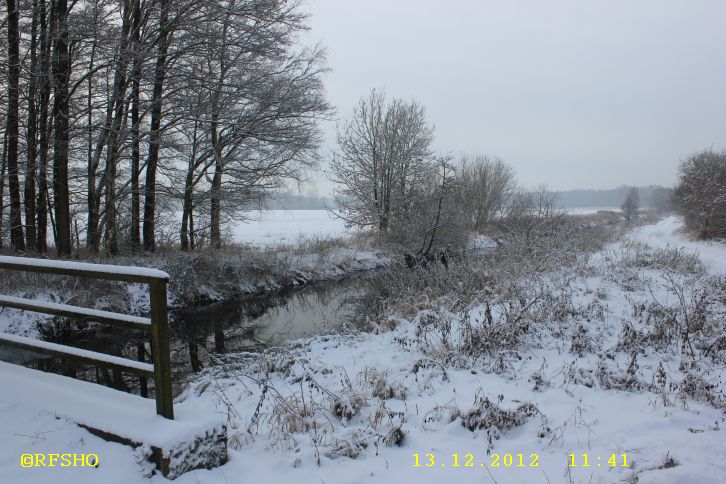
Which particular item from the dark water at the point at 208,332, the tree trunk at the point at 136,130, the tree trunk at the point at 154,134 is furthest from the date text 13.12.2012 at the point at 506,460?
the tree trunk at the point at 136,130

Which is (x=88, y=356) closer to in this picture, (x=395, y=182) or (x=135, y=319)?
(x=135, y=319)

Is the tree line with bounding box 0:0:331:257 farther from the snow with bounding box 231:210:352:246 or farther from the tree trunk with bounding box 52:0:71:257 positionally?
the snow with bounding box 231:210:352:246

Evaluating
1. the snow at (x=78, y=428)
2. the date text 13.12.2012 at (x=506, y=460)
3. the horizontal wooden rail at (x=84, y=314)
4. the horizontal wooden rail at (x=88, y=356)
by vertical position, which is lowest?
the date text 13.12.2012 at (x=506, y=460)

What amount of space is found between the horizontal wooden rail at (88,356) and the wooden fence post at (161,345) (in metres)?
0.11

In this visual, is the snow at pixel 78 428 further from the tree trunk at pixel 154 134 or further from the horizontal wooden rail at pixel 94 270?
the tree trunk at pixel 154 134

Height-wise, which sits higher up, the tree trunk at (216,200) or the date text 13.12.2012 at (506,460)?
the tree trunk at (216,200)

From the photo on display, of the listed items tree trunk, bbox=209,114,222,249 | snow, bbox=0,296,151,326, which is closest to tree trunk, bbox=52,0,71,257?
tree trunk, bbox=209,114,222,249

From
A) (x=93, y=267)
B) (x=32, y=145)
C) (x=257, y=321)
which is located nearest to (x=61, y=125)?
(x=32, y=145)

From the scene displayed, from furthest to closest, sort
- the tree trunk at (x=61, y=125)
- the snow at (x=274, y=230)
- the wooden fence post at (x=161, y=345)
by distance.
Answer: the snow at (x=274, y=230)
the tree trunk at (x=61, y=125)
the wooden fence post at (x=161, y=345)

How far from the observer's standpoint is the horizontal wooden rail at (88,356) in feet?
10.7

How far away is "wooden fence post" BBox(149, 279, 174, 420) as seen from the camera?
3.01 metres

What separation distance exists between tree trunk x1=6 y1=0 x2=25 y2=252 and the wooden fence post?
41.6 ft

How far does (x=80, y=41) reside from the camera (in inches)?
437

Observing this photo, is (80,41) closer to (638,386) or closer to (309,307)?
(309,307)
